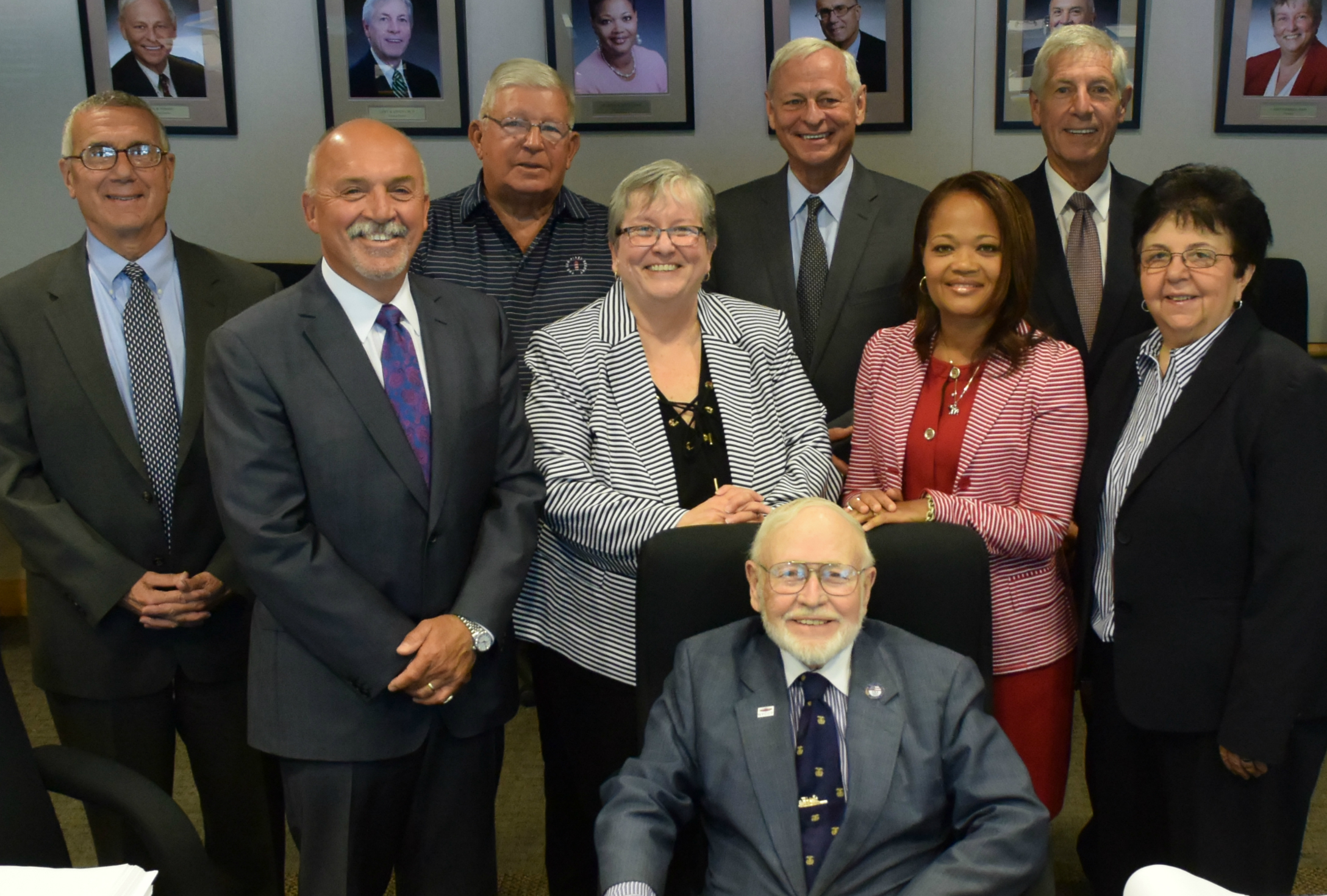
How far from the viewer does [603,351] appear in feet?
8.14

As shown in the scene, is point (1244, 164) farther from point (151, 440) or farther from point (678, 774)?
point (151, 440)

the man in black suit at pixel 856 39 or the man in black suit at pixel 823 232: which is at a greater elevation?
the man in black suit at pixel 856 39

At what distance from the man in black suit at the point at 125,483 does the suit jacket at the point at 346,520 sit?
1.34 ft

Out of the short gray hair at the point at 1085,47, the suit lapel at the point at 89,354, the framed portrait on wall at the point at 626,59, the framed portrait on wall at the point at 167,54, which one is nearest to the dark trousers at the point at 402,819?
the suit lapel at the point at 89,354

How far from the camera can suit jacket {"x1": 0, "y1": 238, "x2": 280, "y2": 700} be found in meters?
2.44

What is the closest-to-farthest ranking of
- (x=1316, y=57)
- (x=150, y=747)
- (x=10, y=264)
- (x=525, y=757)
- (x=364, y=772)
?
(x=364, y=772) → (x=150, y=747) → (x=525, y=757) → (x=1316, y=57) → (x=10, y=264)

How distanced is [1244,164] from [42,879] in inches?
168

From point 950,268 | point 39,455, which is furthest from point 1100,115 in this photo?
point 39,455

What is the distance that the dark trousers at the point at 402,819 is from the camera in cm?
220

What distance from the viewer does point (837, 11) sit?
4.15 meters

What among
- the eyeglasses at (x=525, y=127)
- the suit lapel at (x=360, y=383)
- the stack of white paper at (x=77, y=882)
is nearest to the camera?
the stack of white paper at (x=77, y=882)

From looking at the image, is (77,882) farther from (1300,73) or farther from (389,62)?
(1300,73)

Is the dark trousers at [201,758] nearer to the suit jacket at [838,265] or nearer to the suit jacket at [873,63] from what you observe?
the suit jacket at [838,265]

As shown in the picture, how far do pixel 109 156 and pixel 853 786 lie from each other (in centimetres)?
200
